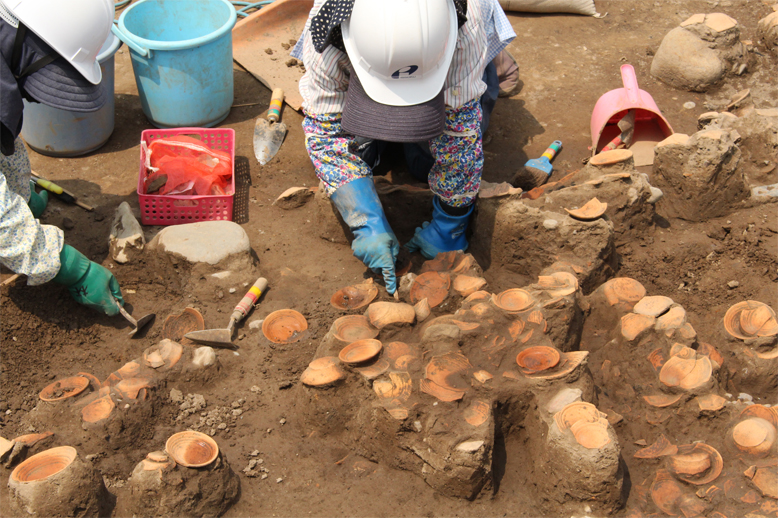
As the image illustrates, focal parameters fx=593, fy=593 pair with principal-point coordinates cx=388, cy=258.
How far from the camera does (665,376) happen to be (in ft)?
7.11

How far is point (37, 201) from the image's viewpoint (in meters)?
3.20

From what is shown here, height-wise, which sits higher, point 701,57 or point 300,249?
point 701,57

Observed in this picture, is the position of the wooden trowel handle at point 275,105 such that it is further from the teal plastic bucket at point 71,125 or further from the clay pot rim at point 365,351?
the clay pot rim at point 365,351

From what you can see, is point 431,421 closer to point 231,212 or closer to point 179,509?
point 179,509

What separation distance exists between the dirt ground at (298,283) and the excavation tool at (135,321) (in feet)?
0.16

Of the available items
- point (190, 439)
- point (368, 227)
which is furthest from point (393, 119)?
point (190, 439)

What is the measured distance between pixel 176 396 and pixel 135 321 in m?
0.57

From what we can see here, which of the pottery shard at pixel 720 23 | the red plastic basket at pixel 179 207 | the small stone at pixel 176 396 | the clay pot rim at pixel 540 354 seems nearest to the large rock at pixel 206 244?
the red plastic basket at pixel 179 207

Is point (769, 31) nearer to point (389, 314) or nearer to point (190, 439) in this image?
point (389, 314)

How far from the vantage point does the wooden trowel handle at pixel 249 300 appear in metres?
2.65

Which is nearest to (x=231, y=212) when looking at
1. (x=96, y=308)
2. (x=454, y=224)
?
(x=96, y=308)

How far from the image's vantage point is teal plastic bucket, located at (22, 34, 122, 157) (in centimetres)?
347

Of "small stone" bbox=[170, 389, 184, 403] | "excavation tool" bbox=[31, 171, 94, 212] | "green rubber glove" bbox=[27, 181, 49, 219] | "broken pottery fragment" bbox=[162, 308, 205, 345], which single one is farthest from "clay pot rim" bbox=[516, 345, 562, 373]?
"green rubber glove" bbox=[27, 181, 49, 219]

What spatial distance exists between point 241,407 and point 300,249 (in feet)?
3.44
